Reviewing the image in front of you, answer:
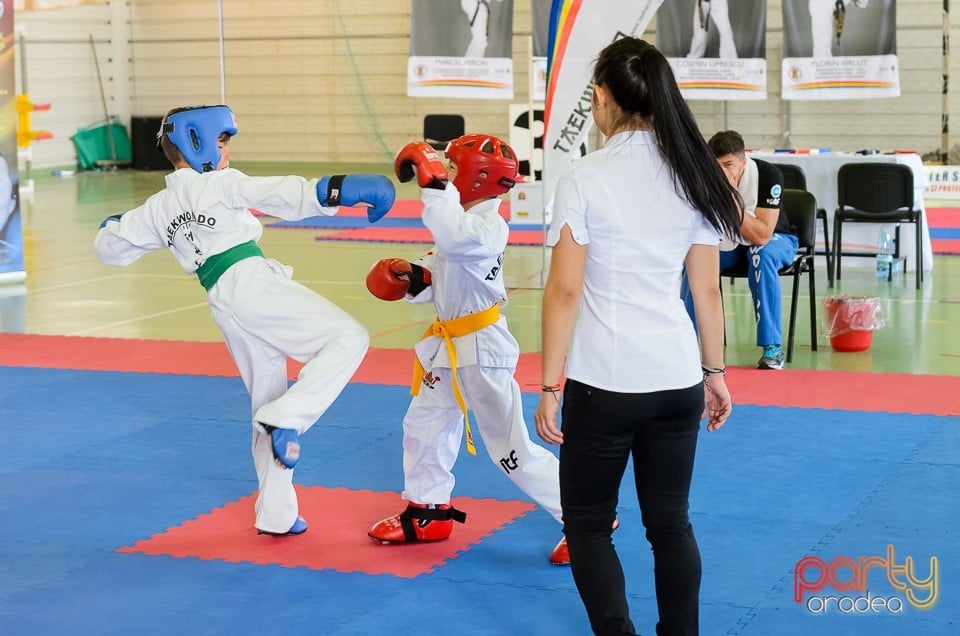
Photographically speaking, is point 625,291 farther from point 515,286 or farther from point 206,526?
point 515,286

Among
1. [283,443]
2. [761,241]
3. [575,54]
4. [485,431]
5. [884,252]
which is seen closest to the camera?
[283,443]

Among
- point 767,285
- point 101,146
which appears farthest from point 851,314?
point 101,146

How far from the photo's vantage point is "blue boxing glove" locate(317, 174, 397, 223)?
3.92 metres

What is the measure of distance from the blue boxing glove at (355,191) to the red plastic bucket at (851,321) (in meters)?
3.92

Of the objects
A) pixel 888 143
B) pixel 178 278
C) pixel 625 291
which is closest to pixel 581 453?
pixel 625 291

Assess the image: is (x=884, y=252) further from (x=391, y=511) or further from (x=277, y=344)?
(x=277, y=344)

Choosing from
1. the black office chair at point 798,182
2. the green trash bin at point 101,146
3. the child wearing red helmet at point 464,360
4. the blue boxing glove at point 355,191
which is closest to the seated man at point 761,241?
the black office chair at point 798,182

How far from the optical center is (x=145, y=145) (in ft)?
68.2

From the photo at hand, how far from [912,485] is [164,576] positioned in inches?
106

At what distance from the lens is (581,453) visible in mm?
2805

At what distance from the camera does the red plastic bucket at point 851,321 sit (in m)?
7.12

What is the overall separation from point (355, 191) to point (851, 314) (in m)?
4.08

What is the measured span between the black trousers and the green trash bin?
62.0 ft

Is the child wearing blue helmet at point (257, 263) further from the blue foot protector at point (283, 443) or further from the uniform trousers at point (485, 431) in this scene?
the uniform trousers at point (485, 431)
